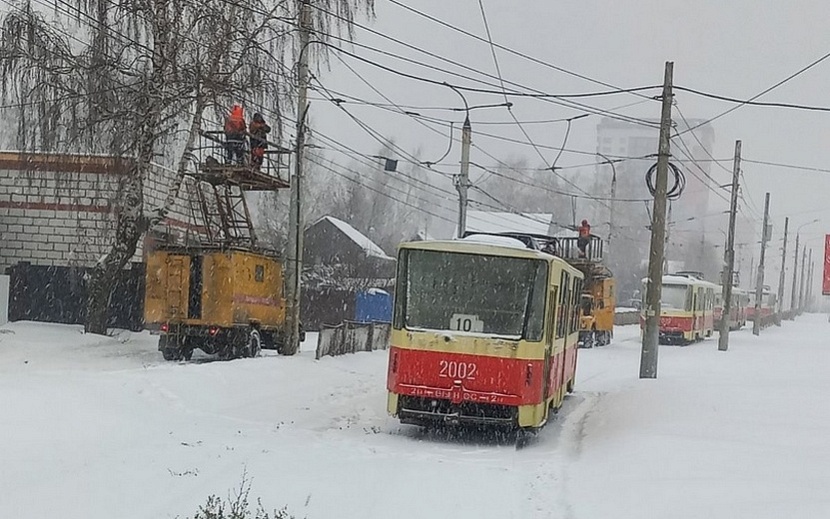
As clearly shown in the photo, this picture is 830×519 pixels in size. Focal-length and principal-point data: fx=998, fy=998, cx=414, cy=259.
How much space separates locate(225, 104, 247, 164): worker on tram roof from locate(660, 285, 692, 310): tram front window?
993 inches

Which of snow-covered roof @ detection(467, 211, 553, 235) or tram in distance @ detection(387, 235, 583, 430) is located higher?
snow-covered roof @ detection(467, 211, 553, 235)

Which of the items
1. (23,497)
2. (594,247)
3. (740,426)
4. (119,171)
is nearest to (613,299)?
(594,247)

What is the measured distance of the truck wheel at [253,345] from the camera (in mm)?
23792

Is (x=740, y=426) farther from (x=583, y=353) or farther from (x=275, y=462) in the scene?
(x=583, y=353)

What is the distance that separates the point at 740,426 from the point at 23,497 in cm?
851

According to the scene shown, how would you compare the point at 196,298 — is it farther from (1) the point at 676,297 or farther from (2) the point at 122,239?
(1) the point at 676,297

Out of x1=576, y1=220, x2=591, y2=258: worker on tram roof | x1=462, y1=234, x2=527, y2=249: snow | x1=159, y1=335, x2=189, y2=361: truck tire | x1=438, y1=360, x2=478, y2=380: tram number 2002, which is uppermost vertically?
x1=576, y1=220, x2=591, y2=258: worker on tram roof

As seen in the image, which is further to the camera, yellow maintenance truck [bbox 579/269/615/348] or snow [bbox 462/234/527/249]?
yellow maintenance truck [bbox 579/269/615/348]

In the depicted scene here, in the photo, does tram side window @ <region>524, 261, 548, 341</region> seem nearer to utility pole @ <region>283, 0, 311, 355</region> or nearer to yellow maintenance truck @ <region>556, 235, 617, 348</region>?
utility pole @ <region>283, 0, 311, 355</region>

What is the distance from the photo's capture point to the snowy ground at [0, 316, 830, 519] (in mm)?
8672

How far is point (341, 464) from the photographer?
1088cm

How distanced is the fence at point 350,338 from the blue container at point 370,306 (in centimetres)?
1089

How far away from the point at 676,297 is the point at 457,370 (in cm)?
3221

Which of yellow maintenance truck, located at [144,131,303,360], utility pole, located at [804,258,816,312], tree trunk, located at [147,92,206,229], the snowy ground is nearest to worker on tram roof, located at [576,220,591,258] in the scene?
tree trunk, located at [147,92,206,229]
